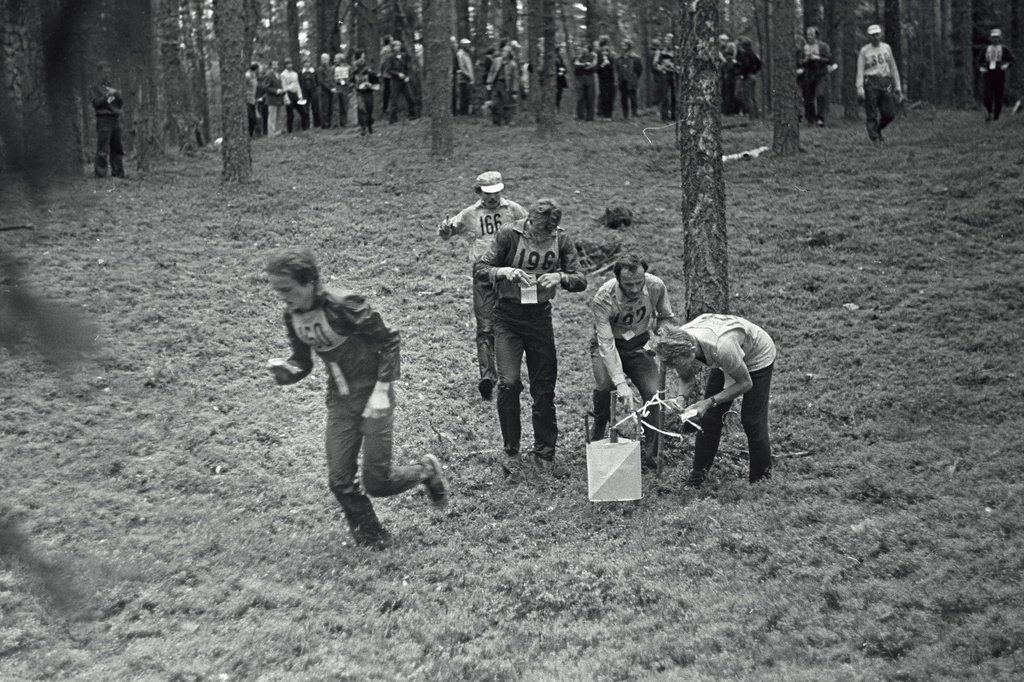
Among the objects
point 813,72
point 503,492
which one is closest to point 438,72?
point 813,72

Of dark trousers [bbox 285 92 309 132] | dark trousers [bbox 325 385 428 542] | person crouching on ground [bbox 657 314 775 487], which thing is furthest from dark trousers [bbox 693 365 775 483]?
dark trousers [bbox 285 92 309 132]

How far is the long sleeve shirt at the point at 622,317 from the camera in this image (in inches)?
292

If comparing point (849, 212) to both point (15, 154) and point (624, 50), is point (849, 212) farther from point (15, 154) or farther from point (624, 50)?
point (15, 154)

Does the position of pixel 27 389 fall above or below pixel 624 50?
below

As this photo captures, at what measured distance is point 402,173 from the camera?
18375mm

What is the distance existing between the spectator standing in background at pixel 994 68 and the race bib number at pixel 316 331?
57.9ft

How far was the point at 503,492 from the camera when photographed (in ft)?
24.3

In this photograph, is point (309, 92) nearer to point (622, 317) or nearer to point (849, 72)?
point (849, 72)

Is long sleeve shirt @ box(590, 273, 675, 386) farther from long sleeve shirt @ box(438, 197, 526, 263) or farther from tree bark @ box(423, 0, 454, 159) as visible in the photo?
tree bark @ box(423, 0, 454, 159)

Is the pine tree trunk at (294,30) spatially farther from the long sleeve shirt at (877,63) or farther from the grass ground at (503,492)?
the long sleeve shirt at (877,63)

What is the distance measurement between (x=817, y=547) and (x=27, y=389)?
510 cm

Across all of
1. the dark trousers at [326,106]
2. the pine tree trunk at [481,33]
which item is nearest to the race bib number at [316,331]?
the dark trousers at [326,106]

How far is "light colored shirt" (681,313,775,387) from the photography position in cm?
663

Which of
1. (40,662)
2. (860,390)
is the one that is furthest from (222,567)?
(860,390)
